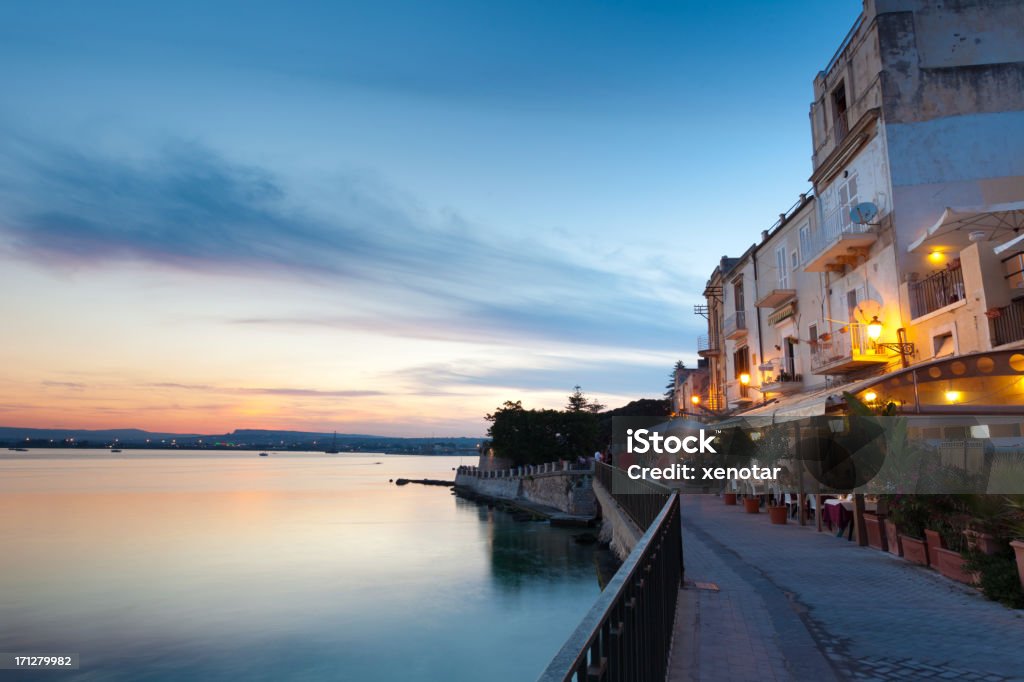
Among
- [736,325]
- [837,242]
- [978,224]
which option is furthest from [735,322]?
[978,224]

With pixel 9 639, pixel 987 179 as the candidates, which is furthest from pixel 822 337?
pixel 9 639

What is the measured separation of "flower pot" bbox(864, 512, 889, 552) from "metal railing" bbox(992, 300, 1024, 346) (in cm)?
530

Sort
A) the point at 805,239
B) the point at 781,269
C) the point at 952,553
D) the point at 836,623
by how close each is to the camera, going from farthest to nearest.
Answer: the point at 781,269 < the point at 805,239 < the point at 952,553 < the point at 836,623

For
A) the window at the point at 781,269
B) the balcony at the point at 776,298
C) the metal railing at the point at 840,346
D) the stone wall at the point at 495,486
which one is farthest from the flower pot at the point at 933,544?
the stone wall at the point at 495,486

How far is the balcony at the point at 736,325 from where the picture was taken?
3169 centimetres

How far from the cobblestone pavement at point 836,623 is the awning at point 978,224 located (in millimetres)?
8511

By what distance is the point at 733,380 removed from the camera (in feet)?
110

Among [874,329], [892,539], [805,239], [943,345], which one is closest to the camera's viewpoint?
[892,539]

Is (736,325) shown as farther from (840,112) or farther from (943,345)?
(943,345)

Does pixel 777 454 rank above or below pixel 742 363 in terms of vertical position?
below

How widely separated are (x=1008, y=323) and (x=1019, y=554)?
925cm

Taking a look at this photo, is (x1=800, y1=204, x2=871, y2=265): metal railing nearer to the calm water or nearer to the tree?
the calm water

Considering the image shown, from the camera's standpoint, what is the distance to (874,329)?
18031 millimetres

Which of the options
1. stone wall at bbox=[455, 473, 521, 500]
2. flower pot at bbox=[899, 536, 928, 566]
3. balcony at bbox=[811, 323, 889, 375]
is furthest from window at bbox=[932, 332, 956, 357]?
stone wall at bbox=[455, 473, 521, 500]
